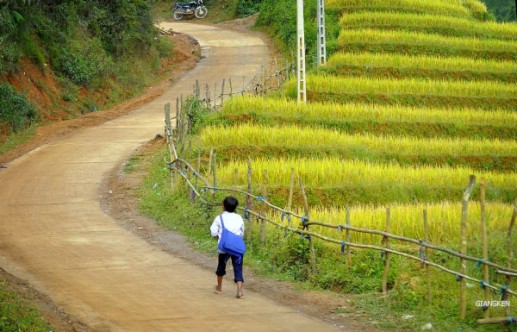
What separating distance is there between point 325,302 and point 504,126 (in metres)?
15.5

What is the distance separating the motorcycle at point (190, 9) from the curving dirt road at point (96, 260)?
28831 millimetres

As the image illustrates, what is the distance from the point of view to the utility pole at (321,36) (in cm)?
2789

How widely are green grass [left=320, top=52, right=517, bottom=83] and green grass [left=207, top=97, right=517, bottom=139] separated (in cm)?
352

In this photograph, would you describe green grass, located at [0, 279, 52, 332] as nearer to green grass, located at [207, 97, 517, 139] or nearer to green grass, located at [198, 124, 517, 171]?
green grass, located at [198, 124, 517, 171]

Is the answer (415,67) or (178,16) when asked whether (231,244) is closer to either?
(415,67)

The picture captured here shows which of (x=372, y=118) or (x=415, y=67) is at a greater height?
(x=415, y=67)

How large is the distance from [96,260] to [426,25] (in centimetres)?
2393

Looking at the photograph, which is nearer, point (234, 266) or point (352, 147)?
point (234, 266)

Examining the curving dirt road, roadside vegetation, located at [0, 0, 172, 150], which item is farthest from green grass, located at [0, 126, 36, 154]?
the curving dirt road

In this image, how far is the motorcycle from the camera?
172 ft

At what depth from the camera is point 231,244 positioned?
1093 centimetres

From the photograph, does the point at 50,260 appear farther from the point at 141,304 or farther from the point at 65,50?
the point at 65,50

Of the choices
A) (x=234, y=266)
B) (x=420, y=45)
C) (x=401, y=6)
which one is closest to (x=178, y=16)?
(x=401, y=6)

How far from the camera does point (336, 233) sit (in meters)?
13.4
